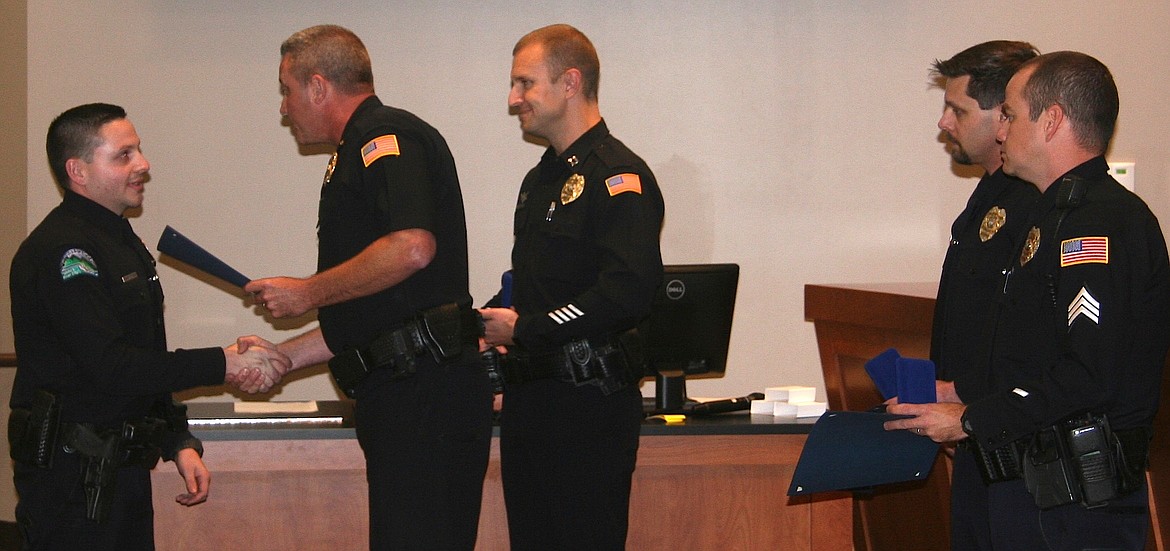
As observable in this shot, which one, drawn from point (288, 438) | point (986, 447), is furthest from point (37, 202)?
point (986, 447)

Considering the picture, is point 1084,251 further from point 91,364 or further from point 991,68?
point 91,364

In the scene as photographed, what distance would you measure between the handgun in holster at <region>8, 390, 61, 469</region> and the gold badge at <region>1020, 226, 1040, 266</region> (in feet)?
6.67

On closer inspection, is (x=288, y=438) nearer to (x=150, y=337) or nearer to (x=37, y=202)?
(x=150, y=337)

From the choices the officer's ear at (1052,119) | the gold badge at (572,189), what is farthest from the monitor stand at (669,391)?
the officer's ear at (1052,119)

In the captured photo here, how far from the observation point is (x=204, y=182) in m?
4.43

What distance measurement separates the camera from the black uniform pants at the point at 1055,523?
1971 millimetres

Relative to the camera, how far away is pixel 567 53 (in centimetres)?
293

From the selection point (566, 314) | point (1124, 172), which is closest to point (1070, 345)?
point (566, 314)

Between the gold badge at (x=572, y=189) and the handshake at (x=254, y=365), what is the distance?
0.82 metres

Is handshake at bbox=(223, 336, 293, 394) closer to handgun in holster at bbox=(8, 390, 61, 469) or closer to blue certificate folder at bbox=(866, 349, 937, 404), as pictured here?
handgun in holster at bbox=(8, 390, 61, 469)

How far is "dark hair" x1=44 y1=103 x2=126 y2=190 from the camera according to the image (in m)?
2.54

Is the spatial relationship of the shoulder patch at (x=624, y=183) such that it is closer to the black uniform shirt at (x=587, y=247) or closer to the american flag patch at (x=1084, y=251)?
the black uniform shirt at (x=587, y=247)

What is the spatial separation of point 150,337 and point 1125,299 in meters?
2.06

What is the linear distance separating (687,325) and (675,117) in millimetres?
1392
